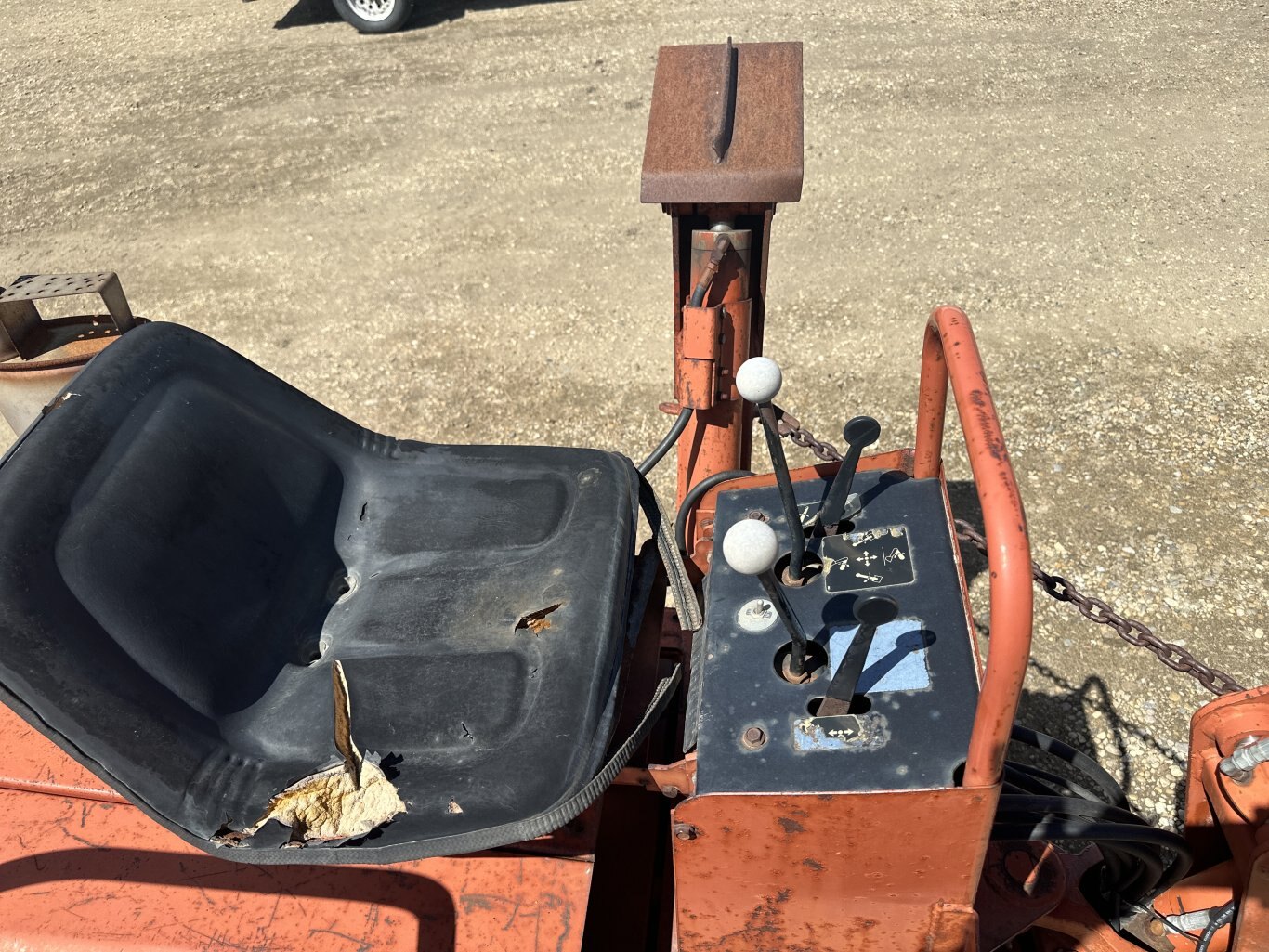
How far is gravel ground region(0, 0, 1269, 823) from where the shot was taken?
3211 mm

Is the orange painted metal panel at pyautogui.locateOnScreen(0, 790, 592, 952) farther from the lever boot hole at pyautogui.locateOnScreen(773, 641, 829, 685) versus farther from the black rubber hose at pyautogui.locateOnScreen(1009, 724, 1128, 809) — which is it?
the black rubber hose at pyautogui.locateOnScreen(1009, 724, 1128, 809)

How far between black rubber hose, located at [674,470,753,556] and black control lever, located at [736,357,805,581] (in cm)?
34

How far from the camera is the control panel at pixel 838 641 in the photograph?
1.27m

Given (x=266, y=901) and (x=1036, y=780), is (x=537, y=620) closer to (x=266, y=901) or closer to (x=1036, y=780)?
(x=266, y=901)

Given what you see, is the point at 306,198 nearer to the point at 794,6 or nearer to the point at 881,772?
the point at 794,6

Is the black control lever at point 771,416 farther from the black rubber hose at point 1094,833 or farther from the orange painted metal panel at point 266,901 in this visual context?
the orange painted metal panel at point 266,901

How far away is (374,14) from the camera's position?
23.4 ft

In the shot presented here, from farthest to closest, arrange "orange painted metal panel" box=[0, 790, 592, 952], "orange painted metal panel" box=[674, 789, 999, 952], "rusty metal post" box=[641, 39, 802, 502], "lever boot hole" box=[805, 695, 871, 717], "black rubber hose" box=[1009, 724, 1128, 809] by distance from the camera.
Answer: "rusty metal post" box=[641, 39, 802, 502] < "black rubber hose" box=[1009, 724, 1128, 809] < "orange painted metal panel" box=[0, 790, 592, 952] < "lever boot hole" box=[805, 695, 871, 717] < "orange painted metal panel" box=[674, 789, 999, 952]

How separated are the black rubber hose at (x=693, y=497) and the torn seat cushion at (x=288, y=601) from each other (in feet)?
0.40

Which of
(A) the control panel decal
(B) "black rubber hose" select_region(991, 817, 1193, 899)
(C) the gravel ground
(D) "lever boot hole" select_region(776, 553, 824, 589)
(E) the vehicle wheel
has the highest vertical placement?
(A) the control panel decal

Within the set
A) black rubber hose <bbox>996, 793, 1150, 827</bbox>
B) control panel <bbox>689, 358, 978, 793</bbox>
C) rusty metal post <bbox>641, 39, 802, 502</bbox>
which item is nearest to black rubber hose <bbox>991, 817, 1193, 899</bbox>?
black rubber hose <bbox>996, 793, 1150, 827</bbox>

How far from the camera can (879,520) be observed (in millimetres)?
1652

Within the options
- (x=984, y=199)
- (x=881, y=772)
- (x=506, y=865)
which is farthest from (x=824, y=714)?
(x=984, y=199)

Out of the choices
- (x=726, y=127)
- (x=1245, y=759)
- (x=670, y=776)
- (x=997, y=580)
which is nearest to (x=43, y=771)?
(x=670, y=776)
